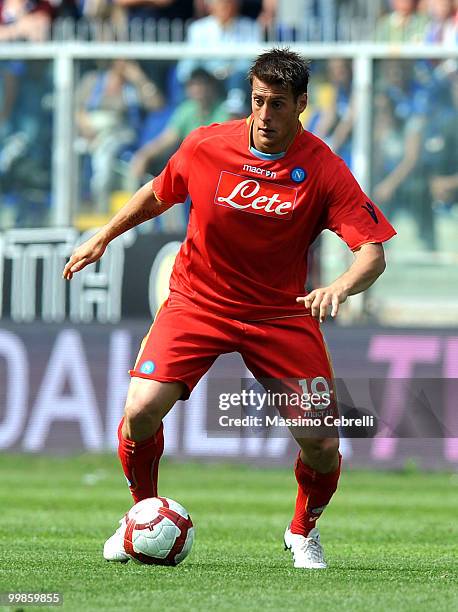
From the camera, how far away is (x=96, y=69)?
1482 centimetres

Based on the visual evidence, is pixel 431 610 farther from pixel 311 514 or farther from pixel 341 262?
pixel 341 262

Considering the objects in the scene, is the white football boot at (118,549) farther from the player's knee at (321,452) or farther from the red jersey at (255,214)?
the red jersey at (255,214)

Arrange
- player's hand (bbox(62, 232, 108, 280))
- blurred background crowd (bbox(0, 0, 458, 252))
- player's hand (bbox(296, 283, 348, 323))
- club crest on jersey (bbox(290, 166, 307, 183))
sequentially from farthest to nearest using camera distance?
blurred background crowd (bbox(0, 0, 458, 252)) → player's hand (bbox(62, 232, 108, 280)) → club crest on jersey (bbox(290, 166, 307, 183)) → player's hand (bbox(296, 283, 348, 323))

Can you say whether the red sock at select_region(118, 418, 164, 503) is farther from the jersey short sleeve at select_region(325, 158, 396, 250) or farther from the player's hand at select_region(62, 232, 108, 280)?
the jersey short sleeve at select_region(325, 158, 396, 250)

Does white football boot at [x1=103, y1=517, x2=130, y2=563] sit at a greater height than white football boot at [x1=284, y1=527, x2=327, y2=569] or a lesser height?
greater

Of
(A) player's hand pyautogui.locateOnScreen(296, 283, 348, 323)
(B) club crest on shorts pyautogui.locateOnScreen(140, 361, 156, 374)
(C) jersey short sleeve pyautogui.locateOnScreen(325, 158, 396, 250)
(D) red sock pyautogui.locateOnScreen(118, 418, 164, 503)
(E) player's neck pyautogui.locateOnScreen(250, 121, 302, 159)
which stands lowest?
(D) red sock pyautogui.locateOnScreen(118, 418, 164, 503)

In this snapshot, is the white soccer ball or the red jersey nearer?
the white soccer ball

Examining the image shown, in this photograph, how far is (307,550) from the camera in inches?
288

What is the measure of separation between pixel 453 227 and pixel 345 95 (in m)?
1.75

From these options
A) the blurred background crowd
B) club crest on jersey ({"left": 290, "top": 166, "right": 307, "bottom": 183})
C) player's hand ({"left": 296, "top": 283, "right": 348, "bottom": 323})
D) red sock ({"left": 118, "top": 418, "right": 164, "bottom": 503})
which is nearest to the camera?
player's hand ({"left": 296, "top": 283, "right": 348, "bottom": 323})

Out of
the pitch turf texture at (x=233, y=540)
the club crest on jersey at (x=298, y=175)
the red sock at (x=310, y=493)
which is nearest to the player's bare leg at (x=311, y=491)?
the red sock at (x=310, y=493)

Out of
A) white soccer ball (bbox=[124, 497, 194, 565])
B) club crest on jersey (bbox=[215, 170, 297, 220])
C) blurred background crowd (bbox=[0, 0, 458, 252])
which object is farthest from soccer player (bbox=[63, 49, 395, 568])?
blurred background crowd (bbox=[0, 0, 458, 252])

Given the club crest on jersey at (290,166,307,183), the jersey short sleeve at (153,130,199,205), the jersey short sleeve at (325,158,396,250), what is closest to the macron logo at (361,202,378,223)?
the jersey short sleeve at (325,158,396,250)

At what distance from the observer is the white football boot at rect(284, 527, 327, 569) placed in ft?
23.7
